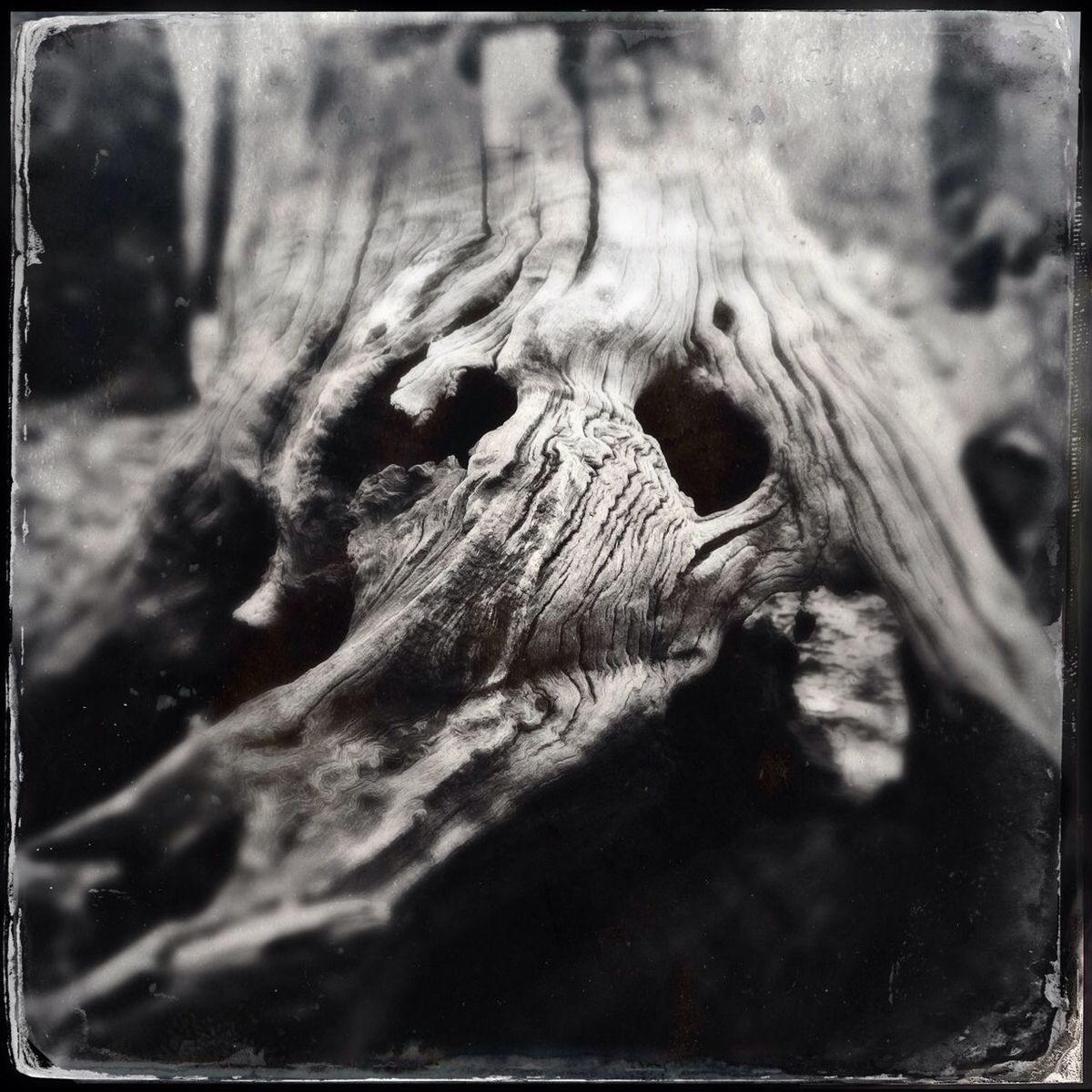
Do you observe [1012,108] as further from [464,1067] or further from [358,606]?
[464,1067]

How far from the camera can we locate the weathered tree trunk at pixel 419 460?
1.01 meters

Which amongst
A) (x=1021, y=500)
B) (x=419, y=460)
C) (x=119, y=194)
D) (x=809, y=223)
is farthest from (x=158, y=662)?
(x=1021, y=500)

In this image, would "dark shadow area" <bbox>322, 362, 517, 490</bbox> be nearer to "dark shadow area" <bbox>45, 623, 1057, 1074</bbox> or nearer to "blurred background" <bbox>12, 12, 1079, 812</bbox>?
"blurred background" <bbox>12, 12, 1079, 812</bbox>

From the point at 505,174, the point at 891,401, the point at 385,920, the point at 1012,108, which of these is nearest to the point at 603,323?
the point at 505,174

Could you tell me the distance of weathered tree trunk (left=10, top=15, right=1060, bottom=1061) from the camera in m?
1.01

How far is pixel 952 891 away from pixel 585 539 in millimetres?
641

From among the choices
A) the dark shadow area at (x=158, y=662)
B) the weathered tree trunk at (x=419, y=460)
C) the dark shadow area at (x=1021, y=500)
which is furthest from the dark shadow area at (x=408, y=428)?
the dark shadow area at (x=1021, y=500)

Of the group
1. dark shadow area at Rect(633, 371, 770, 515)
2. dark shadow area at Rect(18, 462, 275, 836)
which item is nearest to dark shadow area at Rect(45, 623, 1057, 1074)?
dark shadow area at Rect(633, 371, 770, 515)

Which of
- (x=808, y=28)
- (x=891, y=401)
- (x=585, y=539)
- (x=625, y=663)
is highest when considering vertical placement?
(x=808, y=28)

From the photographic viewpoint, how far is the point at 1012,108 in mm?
1019

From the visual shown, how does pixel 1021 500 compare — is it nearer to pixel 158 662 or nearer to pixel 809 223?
pixel 809 223

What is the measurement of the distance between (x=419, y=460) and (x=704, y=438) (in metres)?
0.36

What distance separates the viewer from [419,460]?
1.01m

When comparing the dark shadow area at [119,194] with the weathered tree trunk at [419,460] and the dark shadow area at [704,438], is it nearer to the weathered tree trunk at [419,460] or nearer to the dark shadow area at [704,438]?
the weathered tree trunk at [419,460]
